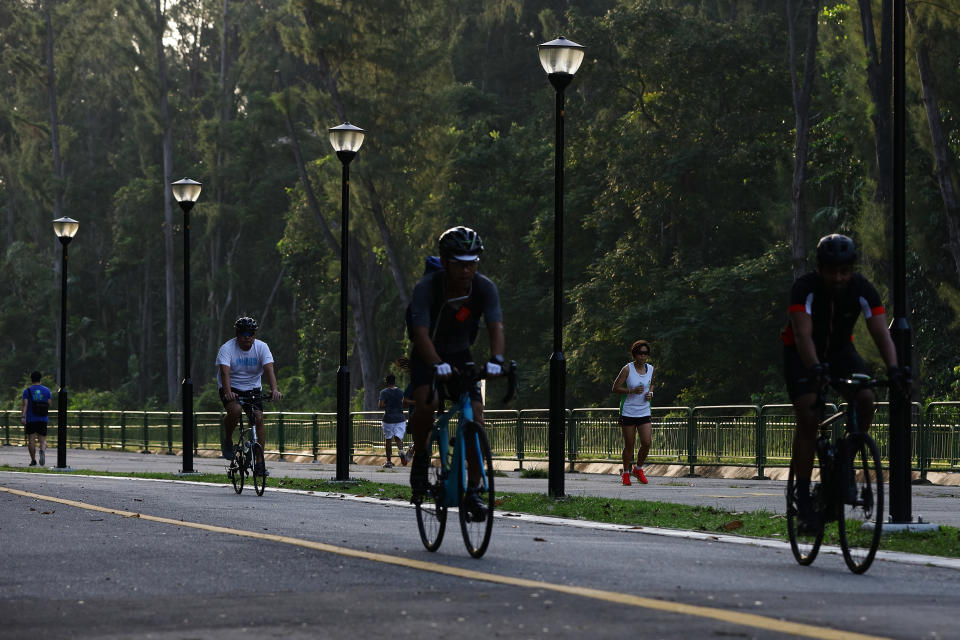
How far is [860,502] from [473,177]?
4803 centimetres

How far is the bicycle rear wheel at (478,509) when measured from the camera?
357 inches

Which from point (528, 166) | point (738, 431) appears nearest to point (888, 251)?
point (738, 431)

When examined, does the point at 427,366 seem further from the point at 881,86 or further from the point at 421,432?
the point at 881,86

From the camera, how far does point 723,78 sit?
45344 millimetres

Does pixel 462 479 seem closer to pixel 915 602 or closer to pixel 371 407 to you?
pixel 915 602

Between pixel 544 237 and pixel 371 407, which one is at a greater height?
pixel 544 237

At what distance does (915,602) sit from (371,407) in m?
46.3

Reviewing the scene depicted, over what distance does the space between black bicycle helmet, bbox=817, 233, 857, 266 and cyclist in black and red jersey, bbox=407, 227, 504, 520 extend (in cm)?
179

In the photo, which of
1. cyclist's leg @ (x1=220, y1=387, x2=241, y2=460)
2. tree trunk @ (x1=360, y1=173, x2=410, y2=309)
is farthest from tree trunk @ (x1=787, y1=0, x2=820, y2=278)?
cyclist's leg @ (x1=220, y1=387, x2=241, y2=460)

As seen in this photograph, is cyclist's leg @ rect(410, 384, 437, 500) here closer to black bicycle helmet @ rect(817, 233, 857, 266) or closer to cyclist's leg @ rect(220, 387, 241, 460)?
black bicycle helmet @ rect(817, 233, 857, 266)

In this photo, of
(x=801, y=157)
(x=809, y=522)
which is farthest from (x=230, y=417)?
(x=801, y=157)

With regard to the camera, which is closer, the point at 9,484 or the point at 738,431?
the point at 9,484

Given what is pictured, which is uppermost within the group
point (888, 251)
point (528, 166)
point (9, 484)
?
point (528, 166)

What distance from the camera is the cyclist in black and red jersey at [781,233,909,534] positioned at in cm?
866
